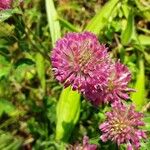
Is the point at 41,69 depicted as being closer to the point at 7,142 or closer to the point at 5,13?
the point at 7,142

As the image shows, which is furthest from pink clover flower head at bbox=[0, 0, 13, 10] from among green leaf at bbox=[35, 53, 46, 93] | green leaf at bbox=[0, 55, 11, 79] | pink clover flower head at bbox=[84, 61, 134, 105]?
→ green leaf at bbox=[35, 53, 46, 93]

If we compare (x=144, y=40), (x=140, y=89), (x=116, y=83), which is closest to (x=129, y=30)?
(x=144, y=40)

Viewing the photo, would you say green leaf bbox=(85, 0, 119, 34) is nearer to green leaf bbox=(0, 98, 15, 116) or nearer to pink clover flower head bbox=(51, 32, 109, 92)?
green leaf bbox=(0, 98, 15, 116)

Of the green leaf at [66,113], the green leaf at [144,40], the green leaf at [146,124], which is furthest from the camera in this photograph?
the green leaf at [144,40]

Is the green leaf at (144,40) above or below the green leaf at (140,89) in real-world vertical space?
above

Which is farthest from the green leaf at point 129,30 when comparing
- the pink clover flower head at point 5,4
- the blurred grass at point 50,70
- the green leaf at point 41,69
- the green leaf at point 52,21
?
the pink clover flower head at point 5,4

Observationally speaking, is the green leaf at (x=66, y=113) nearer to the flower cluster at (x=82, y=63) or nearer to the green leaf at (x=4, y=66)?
the green leaf at (x=4, y=66)
